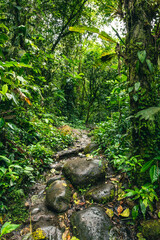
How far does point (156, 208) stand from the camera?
1747 millimetres

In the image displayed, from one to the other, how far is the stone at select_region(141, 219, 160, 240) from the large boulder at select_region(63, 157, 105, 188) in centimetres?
110

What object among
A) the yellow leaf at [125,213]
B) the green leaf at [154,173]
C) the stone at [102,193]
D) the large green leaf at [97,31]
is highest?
the large green leaf at [97,31]

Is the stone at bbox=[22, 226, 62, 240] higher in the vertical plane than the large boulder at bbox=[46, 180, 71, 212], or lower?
lower

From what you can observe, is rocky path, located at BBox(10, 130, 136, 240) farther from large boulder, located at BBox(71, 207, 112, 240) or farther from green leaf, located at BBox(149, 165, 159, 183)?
green leaf, located at BBox(149, 165, 159, 183)

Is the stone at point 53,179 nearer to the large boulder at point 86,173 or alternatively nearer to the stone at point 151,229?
the large boulder at point 86,173

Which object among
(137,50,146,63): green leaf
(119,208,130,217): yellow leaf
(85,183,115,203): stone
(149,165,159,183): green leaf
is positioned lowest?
(119,208,130,217): yellow leaf

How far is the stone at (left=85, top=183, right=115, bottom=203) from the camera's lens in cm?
229

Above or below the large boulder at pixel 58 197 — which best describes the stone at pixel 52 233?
below

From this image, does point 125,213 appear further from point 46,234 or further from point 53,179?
point 53,179

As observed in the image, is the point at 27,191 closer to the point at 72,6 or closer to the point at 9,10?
the point at 9,10

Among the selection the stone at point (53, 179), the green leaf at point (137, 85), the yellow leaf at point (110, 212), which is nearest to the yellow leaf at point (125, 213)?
the yellow leaf at point (110, 212)

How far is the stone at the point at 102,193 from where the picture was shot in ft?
7.50

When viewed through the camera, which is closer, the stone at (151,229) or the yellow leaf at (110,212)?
the stone at (151,229)

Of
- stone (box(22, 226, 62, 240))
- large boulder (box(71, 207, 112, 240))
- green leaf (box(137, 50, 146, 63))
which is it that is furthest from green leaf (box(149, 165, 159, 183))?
stone (box(22, 226, 62, 240))
